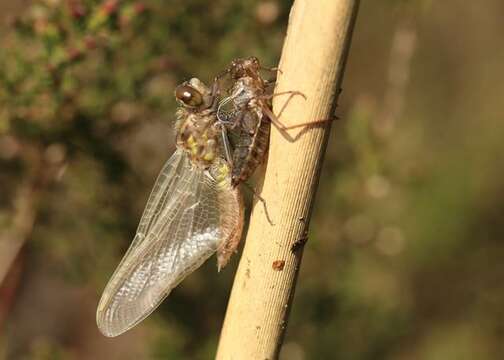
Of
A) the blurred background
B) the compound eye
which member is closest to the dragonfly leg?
the compound eye

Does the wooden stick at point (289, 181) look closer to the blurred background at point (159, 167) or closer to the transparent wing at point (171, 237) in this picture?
the transparent wing at point (171, 237)

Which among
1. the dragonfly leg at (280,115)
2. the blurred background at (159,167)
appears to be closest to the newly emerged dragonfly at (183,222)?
the blurred background at (159,167)

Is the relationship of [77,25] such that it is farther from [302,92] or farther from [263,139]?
[302,92]

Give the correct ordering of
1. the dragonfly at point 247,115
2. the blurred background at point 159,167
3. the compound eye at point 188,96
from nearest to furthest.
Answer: the dragonfly at point 247,115 < the compound eye at point 188,96 < the blurred background at point 159,167

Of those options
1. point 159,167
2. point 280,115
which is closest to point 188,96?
point 280,115

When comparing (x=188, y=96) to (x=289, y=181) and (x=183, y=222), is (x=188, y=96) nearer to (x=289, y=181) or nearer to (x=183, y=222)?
(x=183, y=222)

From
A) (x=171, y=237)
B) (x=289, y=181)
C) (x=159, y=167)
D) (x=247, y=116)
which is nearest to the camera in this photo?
(x=289, y=181)

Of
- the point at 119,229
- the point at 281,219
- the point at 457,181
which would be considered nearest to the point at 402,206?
the point at 457,181
